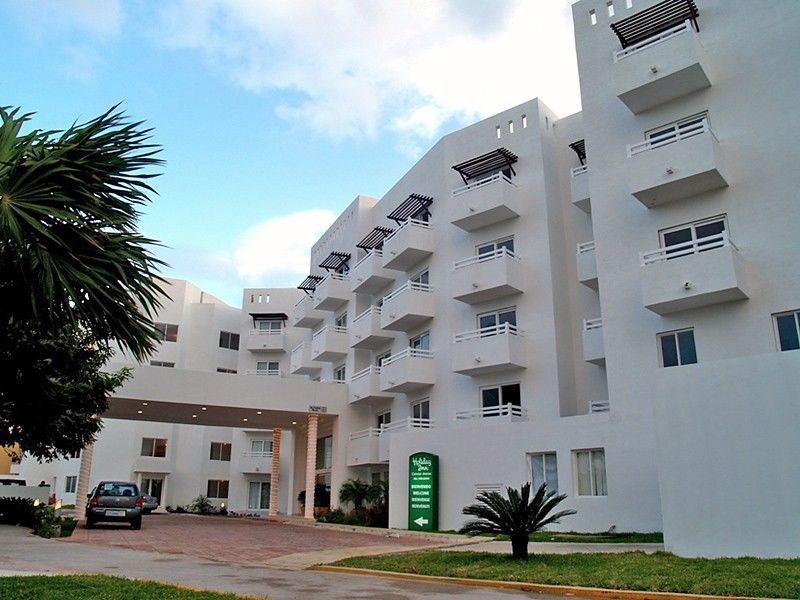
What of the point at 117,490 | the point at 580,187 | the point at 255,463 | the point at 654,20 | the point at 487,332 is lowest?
the point at 117,490

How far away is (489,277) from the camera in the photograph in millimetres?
26484

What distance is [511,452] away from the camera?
73.4ft

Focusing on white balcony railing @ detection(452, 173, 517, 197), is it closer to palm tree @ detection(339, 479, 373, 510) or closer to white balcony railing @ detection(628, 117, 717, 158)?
white balcony railing @ detection(628, 117, 717, 158)

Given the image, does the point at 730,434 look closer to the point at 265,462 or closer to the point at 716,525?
the point at 716,525

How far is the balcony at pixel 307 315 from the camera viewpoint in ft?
139

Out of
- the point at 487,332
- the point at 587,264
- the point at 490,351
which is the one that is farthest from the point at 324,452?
the point at 587,264

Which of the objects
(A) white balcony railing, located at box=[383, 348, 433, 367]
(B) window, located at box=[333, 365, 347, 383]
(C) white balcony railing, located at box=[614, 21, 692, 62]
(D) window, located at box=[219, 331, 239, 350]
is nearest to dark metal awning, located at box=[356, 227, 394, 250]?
(A) white balcony railing, located at box=[383, 348, 433, 367]

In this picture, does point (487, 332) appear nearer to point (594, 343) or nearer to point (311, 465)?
point (594, 343)

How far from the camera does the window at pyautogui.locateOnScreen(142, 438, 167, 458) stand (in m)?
48.8

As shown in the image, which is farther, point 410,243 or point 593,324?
point 410,243

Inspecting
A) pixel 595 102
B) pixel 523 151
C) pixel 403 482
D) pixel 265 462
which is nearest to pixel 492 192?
pixel 523 151

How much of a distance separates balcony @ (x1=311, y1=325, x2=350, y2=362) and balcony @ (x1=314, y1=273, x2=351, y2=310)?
164cm

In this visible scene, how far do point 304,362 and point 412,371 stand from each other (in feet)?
48.0

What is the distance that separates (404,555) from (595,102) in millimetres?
16124
